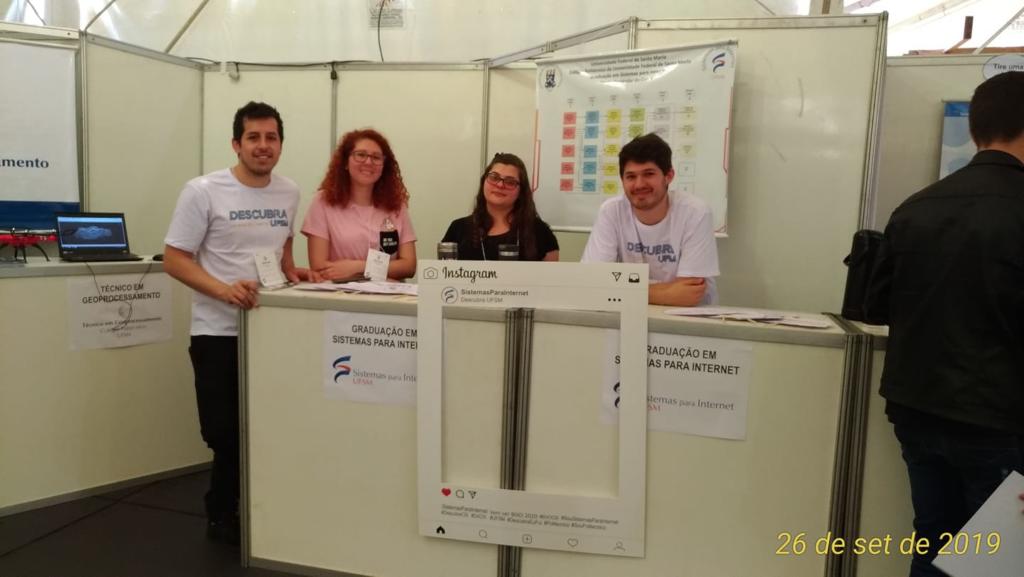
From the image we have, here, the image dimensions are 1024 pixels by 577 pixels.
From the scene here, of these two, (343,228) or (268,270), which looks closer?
(268,270)

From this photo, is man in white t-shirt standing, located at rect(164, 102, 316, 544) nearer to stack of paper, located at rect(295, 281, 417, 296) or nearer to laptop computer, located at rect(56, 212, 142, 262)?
stack of paper, located at rect(295, 281, 417, 296)

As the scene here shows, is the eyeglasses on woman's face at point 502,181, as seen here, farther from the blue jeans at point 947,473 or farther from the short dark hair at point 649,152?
the blue jeans at point 947,473

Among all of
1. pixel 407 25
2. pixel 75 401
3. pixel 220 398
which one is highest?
pixel 407 25

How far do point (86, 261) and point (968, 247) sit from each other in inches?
112

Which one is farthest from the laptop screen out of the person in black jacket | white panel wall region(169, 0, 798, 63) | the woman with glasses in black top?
the person in black jacket

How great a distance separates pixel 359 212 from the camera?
245cm

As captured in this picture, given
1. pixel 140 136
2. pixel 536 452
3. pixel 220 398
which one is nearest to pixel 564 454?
pixel 536 452

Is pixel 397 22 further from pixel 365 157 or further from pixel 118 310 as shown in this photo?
pixel 118 310

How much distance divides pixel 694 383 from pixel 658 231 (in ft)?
2.32

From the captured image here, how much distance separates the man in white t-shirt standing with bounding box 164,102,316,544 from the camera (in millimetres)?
2008

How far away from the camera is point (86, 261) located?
2.49 meters

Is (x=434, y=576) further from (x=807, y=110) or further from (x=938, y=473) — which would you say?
(x=807, y=110)

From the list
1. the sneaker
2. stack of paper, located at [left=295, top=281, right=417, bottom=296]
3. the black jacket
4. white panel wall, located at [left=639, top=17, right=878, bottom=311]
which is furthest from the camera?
white panel wall, located at [left=639, top=17, right=878, bottom=311]

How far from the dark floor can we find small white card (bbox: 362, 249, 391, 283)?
38.8 inches
